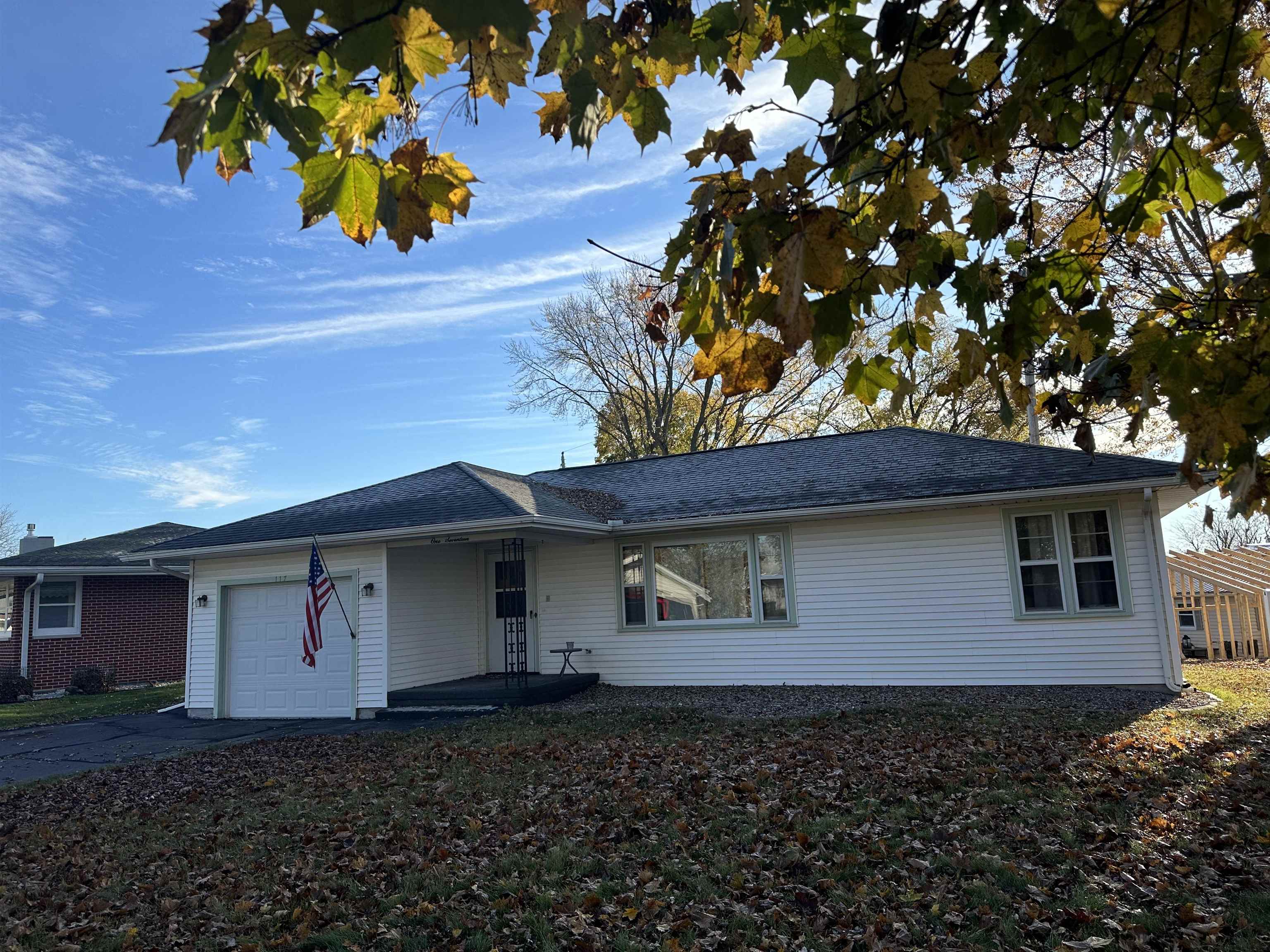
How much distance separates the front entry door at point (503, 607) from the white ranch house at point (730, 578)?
0.13ft

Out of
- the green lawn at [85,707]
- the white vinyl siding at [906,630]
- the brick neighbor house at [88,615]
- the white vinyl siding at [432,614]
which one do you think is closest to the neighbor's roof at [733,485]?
the white vinyl siding at [906,630]

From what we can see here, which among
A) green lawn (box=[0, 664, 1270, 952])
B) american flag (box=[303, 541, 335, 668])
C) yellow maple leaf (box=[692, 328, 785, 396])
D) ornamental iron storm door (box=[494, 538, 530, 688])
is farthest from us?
ornamental iron storm door (box=[494, 538, 530, 688])

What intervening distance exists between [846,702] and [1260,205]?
970cm

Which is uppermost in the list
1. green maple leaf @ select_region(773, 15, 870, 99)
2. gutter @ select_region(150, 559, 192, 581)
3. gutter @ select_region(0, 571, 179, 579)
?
green maple leaf @ select_region(773, 15, 870, 99)

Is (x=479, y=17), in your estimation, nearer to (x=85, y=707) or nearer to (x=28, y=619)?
(x=85, y=707)

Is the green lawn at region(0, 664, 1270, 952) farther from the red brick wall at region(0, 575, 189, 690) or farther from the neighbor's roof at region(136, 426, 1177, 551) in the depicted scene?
the red brick wall at region(0, 575, 189, 690)

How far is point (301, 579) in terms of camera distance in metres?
14.3

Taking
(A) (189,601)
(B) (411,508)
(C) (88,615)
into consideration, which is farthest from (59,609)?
(B) (411,508)

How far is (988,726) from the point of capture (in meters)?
9.15

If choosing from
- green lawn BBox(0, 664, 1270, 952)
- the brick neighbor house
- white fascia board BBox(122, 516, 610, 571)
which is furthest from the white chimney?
green lawn BBox(0, 664, 1270, 952)

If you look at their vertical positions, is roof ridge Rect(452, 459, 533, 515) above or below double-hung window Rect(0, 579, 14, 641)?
above

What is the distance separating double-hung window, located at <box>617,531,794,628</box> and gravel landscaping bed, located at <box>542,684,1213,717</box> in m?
1.18

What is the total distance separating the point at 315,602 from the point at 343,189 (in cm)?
1133

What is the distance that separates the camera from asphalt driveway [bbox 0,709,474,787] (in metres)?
10.4
